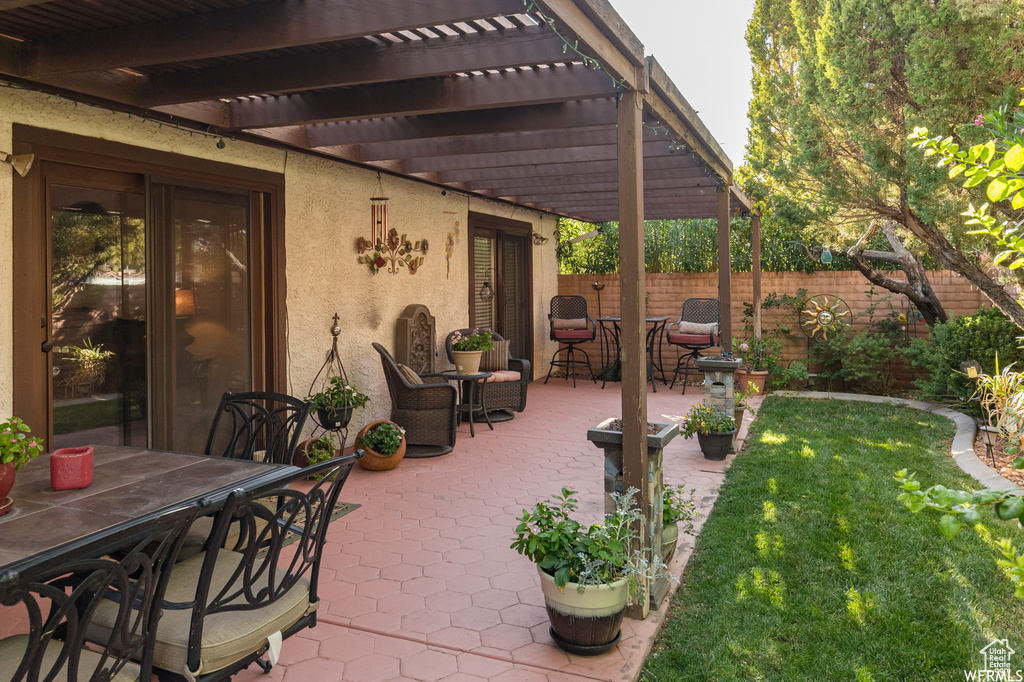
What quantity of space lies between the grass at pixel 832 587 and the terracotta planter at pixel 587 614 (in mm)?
195

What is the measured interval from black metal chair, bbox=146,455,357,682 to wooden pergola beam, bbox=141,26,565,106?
191 cm

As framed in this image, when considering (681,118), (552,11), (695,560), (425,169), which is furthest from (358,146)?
A: (695,560)

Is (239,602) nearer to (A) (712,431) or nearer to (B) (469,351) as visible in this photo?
(A) (712,431)

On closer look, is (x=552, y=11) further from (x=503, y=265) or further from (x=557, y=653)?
(x=503, y=265)

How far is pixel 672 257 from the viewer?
10.4 meters

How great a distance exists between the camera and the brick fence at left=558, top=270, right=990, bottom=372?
27.1 ft

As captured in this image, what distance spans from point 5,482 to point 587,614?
1.88m

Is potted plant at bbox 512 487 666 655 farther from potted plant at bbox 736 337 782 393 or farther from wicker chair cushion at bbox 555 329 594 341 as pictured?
wicker chair cushion at bbox 555 329 594 341

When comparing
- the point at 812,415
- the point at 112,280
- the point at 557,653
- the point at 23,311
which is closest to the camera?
the point at 557,653

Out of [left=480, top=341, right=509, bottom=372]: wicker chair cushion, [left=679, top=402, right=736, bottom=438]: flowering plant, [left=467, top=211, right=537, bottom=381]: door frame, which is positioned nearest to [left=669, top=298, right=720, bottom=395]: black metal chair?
[left=467, top=211, right=537, bottom=381]: door frame

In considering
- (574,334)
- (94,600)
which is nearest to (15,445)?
(94,600)

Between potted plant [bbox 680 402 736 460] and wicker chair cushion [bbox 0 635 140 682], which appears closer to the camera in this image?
wicker chair cushion [bbox 0 635 140 682]

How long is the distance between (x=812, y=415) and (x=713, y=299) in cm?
249

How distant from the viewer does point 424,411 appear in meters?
5.51
